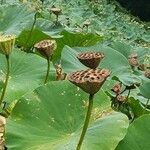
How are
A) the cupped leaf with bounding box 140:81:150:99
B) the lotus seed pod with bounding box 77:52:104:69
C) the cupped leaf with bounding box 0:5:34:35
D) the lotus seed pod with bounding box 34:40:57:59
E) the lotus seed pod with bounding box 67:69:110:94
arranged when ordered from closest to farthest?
the lotus seed pod with bounding box 67:69:110:94, the lotus seed pod with bounding box 77:52:104:69, the lotus seed pod with bounding box 34:40:57:59, the cupped leaf with bounding box 140:81:150:99, the cupped leaf with bounding box 0:5:34:35

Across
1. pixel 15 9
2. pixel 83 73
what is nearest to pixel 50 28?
pixel 15 9

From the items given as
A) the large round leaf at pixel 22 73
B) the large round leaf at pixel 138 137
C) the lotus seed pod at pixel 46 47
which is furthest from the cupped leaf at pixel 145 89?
the large round leaf at pixel 138 137

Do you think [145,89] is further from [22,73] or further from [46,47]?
[46,47]

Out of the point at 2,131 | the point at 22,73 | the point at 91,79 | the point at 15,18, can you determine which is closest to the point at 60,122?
the point at 2,131

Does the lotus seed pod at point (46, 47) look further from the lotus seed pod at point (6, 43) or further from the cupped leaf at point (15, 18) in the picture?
the cupped leaf at point (15, 18)

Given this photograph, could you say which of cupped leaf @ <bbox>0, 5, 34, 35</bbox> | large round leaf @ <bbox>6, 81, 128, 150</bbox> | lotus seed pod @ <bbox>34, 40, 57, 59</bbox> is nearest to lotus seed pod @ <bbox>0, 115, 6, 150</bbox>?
large round leaf @ <bbox>6, 81, 128, 150</bbox>

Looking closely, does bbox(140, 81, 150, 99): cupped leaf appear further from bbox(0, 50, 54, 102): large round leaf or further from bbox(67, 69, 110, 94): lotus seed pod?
bbox(67, 69, 110, 94): lotus seed pod
